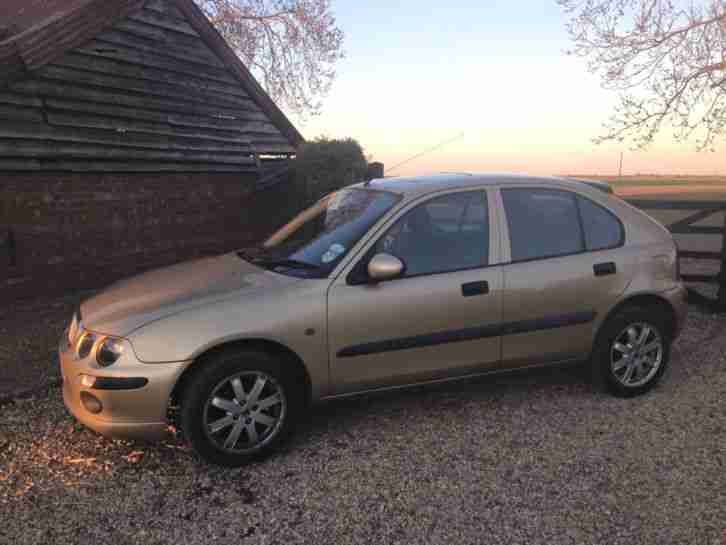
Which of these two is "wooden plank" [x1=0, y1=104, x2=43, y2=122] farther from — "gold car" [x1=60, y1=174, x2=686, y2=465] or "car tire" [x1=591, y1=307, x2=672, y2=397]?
"car tire" [x1=591, y1=307, x2=672, y2=397]

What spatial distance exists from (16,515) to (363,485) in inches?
70.8

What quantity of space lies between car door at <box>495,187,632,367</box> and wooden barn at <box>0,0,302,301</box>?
19.9 feet

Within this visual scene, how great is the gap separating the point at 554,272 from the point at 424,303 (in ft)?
3.35

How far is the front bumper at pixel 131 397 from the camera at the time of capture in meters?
3.03

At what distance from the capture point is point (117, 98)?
26.5ft

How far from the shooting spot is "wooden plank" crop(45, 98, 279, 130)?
7.49 meters

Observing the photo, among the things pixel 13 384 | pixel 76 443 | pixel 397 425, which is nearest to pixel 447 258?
pixel 397 425

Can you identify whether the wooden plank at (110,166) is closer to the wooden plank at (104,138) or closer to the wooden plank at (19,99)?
the wooden plank at (104,138)

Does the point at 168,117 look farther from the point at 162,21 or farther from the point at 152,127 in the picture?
the point at 162,21

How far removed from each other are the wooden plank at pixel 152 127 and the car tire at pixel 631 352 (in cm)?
702

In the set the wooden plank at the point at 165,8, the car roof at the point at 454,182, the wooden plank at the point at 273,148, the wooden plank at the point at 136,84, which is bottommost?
the car roof at the point at 454,182

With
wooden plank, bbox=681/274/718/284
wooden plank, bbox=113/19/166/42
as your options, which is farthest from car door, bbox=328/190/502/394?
wooden plank, bbox=113/19/166/42

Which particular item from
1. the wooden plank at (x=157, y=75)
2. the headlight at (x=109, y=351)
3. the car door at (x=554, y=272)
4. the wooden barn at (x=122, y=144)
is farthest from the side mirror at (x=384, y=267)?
the wooden plank at (x=157, y=75)

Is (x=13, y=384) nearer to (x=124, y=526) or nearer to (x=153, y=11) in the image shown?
(x=124, y=526)
